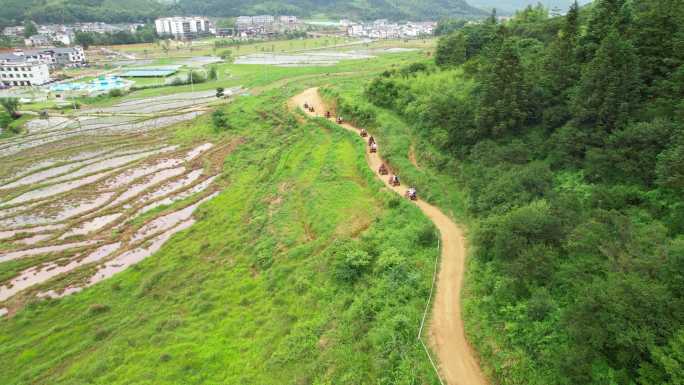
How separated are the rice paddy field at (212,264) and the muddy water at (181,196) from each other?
25 cm

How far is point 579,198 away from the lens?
21656mm

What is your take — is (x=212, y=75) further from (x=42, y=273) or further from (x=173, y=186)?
(x=42, y=273)

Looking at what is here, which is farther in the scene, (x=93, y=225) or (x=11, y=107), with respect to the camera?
(x=11, y=107)

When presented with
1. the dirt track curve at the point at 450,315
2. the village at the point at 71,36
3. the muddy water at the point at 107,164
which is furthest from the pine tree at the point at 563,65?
the village at the point at 71,36

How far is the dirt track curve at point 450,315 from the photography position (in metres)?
15.7

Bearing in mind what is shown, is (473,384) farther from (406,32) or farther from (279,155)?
(406,32)

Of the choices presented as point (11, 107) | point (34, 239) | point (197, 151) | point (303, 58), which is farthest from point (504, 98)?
point (303, 58)

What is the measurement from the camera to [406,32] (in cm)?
17675

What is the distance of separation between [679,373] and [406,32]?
184 metres

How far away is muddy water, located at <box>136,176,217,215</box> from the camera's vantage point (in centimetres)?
3828

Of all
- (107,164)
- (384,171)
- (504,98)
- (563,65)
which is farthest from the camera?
(107,164)

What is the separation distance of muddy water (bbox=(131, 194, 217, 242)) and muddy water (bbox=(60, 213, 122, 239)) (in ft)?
12.2

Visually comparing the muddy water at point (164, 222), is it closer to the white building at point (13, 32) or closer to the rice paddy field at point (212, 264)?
the rice paddy field at point (212, 264)

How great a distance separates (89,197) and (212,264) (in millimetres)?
20361
